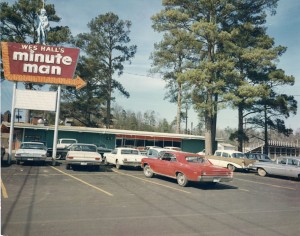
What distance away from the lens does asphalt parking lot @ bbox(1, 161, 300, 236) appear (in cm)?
701

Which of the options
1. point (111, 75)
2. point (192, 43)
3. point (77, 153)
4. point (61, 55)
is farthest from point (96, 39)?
point (77, 153)

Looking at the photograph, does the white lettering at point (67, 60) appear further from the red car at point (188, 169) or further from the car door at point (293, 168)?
the car door at point (293, 168)

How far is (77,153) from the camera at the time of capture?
17609mm

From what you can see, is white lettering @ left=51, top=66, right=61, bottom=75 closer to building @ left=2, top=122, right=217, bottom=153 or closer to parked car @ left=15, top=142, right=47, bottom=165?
parked car @ left=15, top=142, right=47, bottom=165

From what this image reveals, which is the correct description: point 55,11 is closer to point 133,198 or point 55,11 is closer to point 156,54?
point 156,54

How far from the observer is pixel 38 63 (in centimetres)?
2105

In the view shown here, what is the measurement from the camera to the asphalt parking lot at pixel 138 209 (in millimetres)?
7008

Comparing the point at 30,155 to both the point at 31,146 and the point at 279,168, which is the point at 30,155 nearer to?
the point at 31,146

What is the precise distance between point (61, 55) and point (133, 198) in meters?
13.9

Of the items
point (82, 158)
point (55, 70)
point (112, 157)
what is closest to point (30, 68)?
point (55, 70)

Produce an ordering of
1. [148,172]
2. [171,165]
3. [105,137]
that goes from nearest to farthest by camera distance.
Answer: [171,165]
[148,172]
[105,137]

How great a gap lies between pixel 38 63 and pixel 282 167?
1722 centimetres

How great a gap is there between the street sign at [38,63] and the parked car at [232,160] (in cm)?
1245

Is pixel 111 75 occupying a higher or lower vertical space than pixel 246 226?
higher
